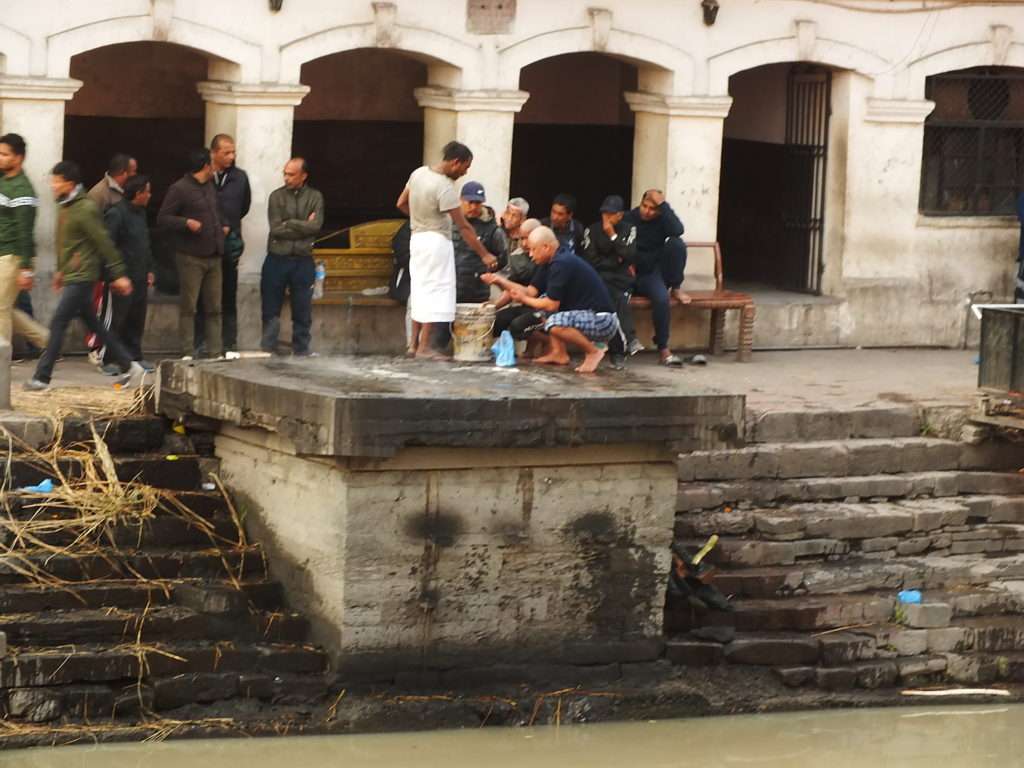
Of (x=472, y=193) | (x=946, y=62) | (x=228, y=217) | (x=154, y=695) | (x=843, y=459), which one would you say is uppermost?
(x=946, y=62)

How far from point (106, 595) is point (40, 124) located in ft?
16.2

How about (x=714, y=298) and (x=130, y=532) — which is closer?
(x=130, y=532)

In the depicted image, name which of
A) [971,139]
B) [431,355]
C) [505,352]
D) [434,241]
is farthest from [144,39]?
[971,139]

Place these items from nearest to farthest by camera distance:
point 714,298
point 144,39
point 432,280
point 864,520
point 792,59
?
point 864,520
point 432,280
point 144,39
point 714,298
point 792,59

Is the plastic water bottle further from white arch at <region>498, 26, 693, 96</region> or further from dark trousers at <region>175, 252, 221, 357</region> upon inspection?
white arch at <region>498, 26, 693, 96</region>

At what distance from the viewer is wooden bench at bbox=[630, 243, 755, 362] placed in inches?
717

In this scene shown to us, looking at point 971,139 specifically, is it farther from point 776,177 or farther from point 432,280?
point 432,280

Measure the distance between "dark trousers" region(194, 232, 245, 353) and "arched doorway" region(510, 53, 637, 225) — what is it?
5647mm

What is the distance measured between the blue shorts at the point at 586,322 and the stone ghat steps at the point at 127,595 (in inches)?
106

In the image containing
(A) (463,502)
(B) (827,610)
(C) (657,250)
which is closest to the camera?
(A) (463,502)

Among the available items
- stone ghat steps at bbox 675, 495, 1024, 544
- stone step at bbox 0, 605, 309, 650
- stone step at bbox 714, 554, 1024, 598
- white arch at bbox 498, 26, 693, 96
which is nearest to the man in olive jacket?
white arch at bbox 498, 26, 693, 96

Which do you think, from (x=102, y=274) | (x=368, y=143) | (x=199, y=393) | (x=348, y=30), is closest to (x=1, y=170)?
(x=102, y=274)

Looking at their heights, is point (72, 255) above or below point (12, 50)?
below

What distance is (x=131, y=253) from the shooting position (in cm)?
1578
